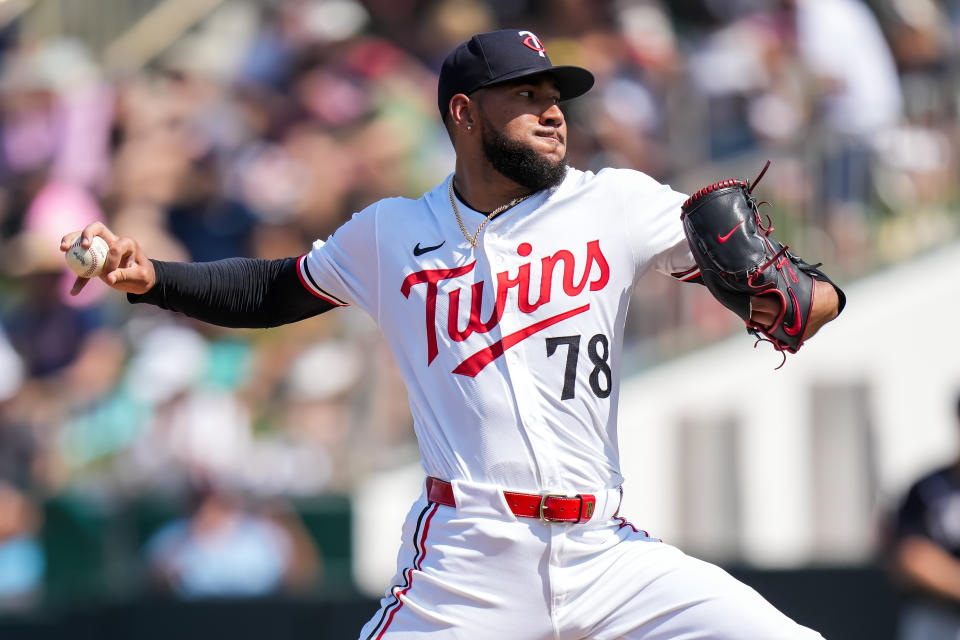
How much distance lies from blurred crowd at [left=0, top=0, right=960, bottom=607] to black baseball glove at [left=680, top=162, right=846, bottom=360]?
4.96 m

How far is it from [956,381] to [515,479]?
6971 millimetres

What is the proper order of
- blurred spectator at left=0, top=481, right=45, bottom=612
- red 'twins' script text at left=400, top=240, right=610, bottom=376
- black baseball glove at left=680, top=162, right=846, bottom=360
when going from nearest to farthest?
1. black baseball glove at left=680, top=162, right=846, bottom=360
2. red 'twins' script text at left=400, top=240, right=610, bottom=376
3. blurred spectator at left=0, top=481, right=45, bottom=612

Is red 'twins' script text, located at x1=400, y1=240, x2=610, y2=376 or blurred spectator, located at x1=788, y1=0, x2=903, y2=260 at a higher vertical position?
blurred spectator, located at x1=788, y1=0, x2=903, y2=260

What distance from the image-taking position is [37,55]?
11727 millimetres

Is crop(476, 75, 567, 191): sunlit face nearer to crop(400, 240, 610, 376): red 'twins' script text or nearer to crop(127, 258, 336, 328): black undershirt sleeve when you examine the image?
crop(400, 240, 610, 376): red 'twins' script text

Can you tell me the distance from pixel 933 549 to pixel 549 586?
4.11 metres

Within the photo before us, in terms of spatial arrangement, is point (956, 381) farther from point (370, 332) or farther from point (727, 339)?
point (370, 332)

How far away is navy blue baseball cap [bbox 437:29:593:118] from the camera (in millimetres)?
4430

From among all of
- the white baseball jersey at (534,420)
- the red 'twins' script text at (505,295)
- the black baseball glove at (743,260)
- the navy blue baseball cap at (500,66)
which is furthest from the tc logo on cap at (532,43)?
the black baseball glove at (743,260)

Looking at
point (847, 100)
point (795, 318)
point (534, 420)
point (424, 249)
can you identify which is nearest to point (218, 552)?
point (424, 249)

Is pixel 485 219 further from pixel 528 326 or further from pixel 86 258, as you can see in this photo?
pixel 86 258

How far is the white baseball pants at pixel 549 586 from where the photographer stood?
13.7 feet

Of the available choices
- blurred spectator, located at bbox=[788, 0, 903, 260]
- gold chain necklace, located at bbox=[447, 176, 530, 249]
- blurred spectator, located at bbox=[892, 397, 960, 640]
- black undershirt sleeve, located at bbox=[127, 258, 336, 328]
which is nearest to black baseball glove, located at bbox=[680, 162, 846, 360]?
gold chain necklace, located at bbox=[447, 176, 530, 249]

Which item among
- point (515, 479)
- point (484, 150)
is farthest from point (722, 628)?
point (484, 150)
